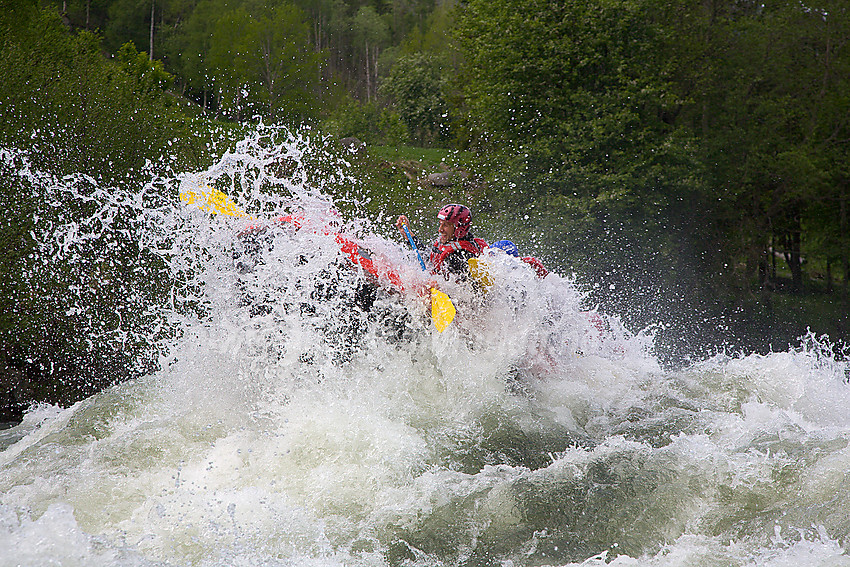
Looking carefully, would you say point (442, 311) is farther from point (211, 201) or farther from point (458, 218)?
point (211, 201)

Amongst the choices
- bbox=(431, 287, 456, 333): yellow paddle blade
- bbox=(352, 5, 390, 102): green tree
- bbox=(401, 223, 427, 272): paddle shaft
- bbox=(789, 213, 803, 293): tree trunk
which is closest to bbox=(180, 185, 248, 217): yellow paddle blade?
bbox=(401, 223, 427, 272): paddle shaft

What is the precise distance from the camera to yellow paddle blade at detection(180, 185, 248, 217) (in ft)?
20.1

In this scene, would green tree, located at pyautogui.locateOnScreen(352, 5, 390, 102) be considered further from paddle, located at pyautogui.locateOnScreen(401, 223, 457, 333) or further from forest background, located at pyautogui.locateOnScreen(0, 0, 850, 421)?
paddle, located at pyautogui.locateOnScreen(401, 223, 457, 333)

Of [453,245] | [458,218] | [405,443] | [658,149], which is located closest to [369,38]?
[658,149]

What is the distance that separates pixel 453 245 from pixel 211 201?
221cm

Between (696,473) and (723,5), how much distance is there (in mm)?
15802

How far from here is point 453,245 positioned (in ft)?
21.3

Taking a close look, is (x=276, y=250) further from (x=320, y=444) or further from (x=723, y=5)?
(x=723, y=5)

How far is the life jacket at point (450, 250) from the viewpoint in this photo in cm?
645

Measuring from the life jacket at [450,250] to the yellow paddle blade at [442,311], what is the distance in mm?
573

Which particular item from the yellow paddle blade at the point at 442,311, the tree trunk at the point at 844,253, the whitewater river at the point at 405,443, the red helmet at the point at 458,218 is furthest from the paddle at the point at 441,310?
the tree trunk at the point at 844,253

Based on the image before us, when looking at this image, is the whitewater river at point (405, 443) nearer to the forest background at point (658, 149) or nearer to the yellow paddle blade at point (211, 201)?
the yellow paddle blade at point (211, 201)

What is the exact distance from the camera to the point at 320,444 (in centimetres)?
475

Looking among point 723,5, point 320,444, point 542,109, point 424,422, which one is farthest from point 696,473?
point 723,5
